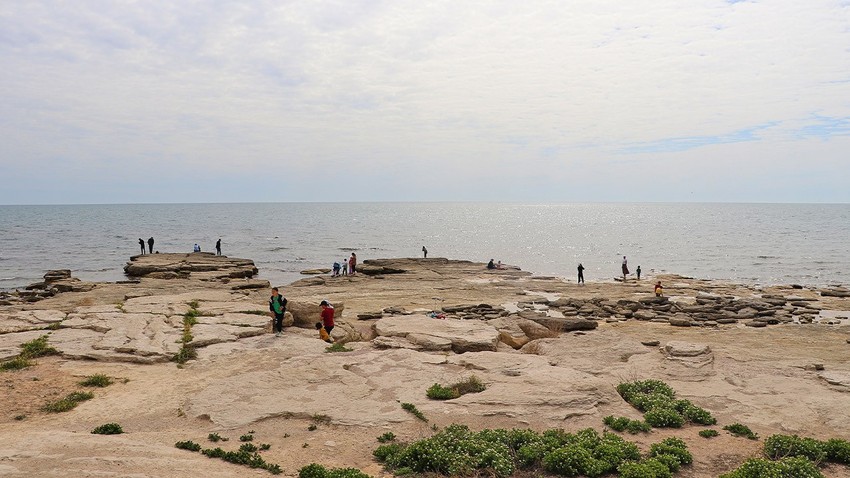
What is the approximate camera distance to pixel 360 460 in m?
10.2

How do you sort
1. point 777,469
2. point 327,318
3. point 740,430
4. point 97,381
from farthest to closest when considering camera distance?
point 327,318 < point 97,381 < point 740,430 < point 777,469

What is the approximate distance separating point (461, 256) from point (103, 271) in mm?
47965

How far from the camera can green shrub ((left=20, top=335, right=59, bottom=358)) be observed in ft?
52.7

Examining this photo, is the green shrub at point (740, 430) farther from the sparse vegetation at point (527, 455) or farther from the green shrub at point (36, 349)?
the green shrub at point (36, 349)

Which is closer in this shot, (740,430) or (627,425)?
→ (740,430)

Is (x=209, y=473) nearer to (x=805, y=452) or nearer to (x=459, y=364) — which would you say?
(x=459, y=364)

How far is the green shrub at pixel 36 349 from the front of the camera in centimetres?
1606

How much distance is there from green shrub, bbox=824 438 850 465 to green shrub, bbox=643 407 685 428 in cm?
260

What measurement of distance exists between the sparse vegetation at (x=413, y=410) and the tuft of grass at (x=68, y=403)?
756 centimetres

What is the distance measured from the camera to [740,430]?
11617mm

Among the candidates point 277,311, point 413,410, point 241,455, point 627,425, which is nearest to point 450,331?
point 277,311

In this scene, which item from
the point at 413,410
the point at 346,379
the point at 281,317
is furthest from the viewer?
the point at 281,317

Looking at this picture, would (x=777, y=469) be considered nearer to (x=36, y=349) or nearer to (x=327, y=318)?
(x=327, y=318)

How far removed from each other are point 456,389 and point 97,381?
30.4ft
